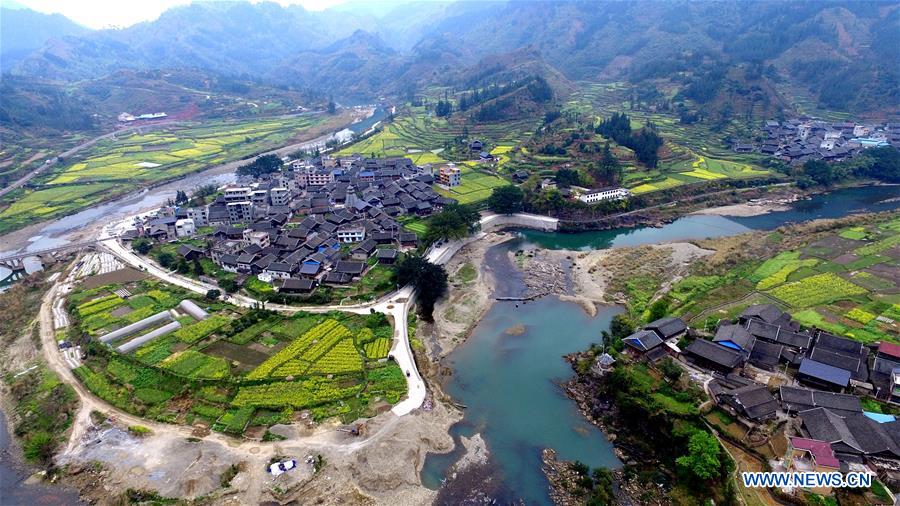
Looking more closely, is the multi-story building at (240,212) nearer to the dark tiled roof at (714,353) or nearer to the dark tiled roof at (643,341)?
the dark tiled roof at (643,341)

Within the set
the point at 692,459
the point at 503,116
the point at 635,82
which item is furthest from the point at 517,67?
the point at 692,459

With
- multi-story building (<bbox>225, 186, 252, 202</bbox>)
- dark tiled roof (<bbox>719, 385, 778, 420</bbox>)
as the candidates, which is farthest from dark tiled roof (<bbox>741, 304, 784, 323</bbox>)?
multi-story building (<bbox>225, 186, 252, 202</bbox>)

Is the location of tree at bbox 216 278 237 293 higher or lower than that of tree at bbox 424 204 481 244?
lower

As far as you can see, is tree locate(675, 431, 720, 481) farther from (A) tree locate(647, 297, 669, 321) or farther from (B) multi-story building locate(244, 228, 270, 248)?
(B) multi-story building locate(244, 228, 270, 248)

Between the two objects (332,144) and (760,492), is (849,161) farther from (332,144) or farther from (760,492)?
(332,144)

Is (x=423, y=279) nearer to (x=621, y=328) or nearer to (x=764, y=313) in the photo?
(x=621, y=328)

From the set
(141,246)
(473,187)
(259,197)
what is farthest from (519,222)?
(141,246)
